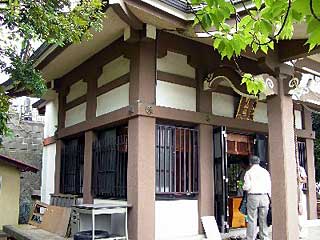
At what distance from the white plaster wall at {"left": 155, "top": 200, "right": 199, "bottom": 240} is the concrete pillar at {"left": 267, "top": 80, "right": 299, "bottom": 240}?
4.85 ft

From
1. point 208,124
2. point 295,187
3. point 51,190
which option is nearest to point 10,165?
point 51,190

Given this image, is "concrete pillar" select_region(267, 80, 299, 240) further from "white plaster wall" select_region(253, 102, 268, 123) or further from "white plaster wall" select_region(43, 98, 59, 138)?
"white plaster wall" select_region(43, 98, 59, 138)

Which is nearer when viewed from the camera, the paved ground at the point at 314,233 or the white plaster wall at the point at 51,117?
the paved ground at the point at 314,233

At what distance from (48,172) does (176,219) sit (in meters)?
5.16

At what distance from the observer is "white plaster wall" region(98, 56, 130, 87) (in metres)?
6.73

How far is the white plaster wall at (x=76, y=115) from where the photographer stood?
27.7 feet

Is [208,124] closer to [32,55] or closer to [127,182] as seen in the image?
[127,182]

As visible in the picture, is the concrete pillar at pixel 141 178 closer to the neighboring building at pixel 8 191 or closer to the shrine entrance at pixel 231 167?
the shrine entrance at pixel 231 167

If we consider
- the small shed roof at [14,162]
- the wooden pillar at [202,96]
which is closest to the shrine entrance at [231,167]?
the wooden pillar at [202,96]

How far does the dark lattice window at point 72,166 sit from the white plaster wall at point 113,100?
150cm

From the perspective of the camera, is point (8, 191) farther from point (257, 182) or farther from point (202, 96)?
point (257, 182)

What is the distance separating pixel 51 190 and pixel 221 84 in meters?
5.47

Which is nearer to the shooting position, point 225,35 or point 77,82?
point 225,35

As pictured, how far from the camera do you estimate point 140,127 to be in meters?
5.98
